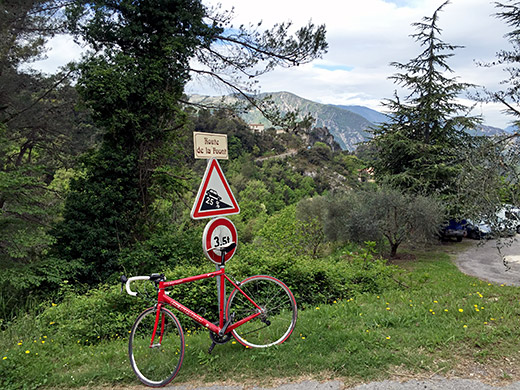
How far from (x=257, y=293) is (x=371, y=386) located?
1.41 metres

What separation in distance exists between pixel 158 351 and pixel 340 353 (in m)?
1.88

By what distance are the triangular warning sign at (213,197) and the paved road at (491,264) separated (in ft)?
47.3

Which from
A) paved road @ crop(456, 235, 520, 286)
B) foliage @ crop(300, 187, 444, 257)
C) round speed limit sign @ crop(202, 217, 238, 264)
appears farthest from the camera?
foliage @ crop(300, 187, 444, 257)

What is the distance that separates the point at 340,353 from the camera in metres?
3.77

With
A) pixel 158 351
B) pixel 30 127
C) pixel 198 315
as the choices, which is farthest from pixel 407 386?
pixel 30 127

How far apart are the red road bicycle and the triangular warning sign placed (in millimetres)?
421

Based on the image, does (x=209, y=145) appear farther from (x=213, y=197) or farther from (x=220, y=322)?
(x=220, y=322)

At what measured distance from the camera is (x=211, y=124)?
2518 inches

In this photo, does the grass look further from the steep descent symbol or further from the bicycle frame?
the steep descent symbol

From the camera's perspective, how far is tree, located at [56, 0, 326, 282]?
12.3m

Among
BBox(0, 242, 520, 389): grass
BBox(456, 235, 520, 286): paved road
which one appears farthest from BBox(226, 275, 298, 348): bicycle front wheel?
BBox(456, 235, 520, 286): paved road

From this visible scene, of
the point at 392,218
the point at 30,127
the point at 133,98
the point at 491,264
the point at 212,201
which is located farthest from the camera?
the point at 392,218

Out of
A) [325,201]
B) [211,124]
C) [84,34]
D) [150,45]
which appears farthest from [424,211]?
[211,124]

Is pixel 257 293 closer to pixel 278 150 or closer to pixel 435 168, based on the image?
pixel 435 168
